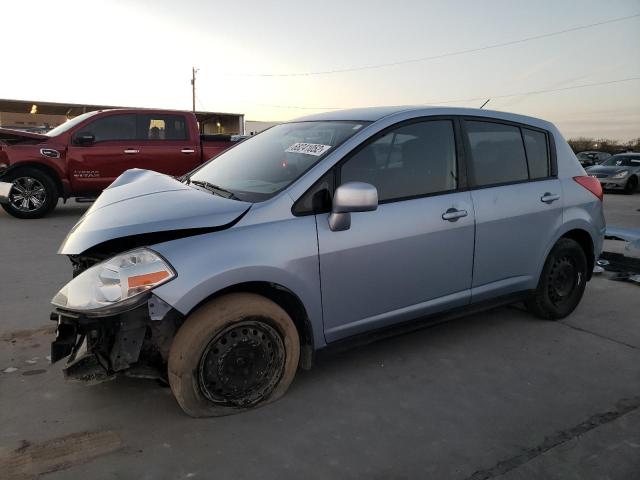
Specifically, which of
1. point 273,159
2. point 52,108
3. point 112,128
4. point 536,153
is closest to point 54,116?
point 52,108

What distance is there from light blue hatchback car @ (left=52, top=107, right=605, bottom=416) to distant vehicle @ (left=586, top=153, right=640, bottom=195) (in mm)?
15040

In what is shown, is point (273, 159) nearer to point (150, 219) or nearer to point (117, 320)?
point (150, 219)

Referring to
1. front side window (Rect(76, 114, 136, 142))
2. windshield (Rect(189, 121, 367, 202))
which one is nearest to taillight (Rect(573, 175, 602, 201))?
windshield (Rect(189, 121, 367, 202))

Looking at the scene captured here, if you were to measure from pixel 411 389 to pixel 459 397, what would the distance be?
0.29 m

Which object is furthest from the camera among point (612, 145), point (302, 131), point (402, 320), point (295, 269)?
point (612, 145)

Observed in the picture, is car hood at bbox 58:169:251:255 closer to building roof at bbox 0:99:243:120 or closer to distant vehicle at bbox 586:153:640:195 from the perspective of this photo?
distant vehicle at bbox 586:153:640:195

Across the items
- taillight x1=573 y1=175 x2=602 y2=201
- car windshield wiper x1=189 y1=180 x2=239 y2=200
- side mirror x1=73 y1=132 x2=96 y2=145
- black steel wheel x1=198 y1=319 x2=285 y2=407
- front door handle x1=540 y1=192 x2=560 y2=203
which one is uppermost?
side mirror x1=73 y1=132 x2=96 y2=145

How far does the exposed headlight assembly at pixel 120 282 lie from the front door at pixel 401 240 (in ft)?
2.94

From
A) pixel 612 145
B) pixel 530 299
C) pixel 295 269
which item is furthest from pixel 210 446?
pixel 612 145

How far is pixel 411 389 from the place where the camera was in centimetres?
311

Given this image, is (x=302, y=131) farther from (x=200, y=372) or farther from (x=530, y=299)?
(x=530, y=299)

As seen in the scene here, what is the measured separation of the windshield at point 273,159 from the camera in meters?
3.01

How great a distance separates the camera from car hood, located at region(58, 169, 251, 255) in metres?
2.56

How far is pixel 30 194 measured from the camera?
8.69 m
